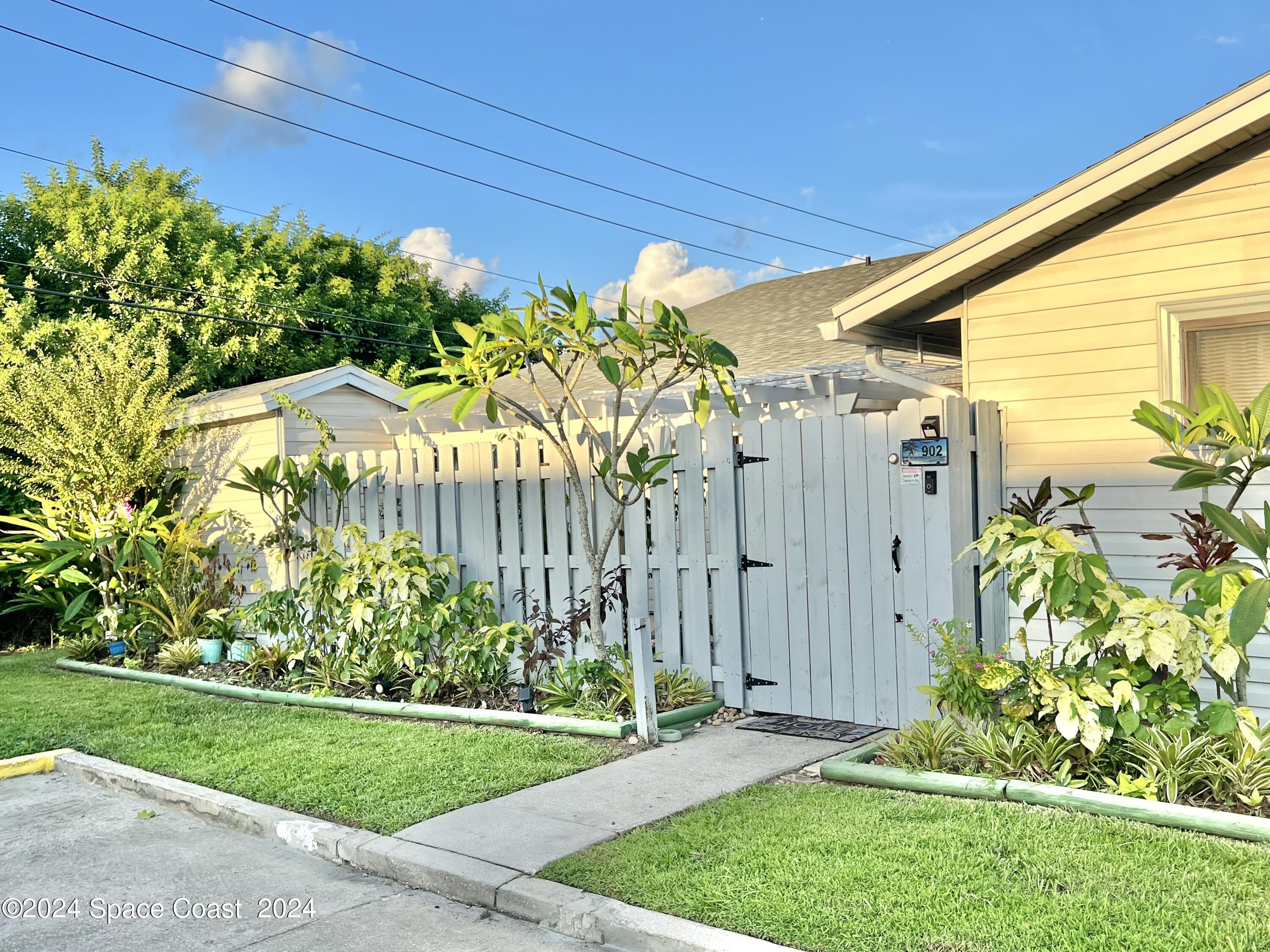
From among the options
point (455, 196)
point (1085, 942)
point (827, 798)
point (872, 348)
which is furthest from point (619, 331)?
point (455, 196)

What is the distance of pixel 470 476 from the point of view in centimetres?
872

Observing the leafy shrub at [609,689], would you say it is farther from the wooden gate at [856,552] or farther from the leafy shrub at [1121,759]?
the leafy shrub at [1121,759]

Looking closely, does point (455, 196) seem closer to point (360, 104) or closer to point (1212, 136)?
point (360, 104)

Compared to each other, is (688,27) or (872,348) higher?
(688,27)

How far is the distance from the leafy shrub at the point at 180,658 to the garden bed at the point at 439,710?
0.62ft

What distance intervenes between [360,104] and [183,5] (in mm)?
3999

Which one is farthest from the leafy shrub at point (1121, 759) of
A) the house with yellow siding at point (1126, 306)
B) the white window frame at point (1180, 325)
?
the white window frame at point (1180, 325)

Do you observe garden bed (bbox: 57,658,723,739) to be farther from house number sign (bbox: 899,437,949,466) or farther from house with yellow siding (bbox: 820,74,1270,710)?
house with yellow siding (bbox: 820,74,1270,710)

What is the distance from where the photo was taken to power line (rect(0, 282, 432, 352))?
56.5 ft

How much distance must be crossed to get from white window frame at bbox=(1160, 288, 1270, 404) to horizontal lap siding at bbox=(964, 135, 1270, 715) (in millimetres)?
37

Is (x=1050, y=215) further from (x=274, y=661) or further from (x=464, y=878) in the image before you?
(x=274, y=661)

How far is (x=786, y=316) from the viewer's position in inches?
567

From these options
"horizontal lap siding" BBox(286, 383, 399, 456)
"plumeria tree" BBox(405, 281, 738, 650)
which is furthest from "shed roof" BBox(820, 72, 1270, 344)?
"horizontal lap siding" BBox(286, 383, 399, 456)

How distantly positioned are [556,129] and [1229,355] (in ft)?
57.4
